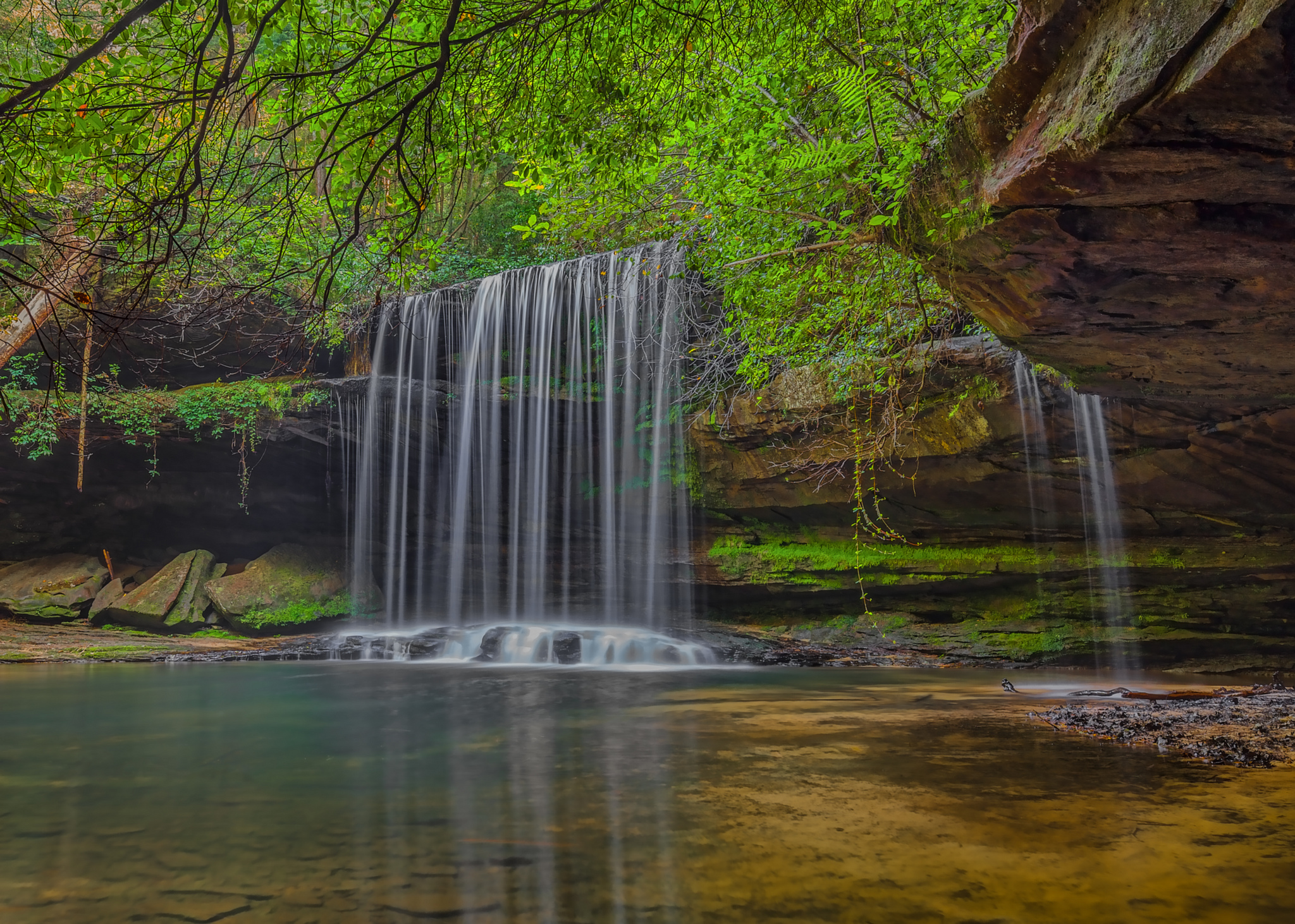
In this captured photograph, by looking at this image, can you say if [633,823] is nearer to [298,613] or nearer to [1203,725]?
[1203,725]

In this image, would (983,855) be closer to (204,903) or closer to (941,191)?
(204,903)

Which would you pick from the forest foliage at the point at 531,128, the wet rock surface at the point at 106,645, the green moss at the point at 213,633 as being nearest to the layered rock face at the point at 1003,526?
the forest foliage at the point at 531,128

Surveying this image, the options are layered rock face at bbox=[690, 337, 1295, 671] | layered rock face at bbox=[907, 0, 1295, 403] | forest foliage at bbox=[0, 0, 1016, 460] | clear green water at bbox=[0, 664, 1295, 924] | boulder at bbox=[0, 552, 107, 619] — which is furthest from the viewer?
boulder at bbox=[0, 552, 107, 619]

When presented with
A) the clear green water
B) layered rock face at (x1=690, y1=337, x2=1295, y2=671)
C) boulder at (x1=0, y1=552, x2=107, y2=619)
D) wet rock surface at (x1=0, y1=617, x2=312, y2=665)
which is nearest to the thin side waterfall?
layered rock face at (x1=690, y1=337, x2=1295, y2=671)

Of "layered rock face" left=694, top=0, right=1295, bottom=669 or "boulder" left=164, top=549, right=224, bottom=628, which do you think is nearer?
"layered rock face" left=694, top=0, right=1295, bottom=669

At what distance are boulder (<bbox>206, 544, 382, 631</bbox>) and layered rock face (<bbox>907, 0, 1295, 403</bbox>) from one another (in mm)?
13517

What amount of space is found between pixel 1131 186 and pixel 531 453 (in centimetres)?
1167

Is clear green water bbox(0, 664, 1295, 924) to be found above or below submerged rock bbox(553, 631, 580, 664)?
above

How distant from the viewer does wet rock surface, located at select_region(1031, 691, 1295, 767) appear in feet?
13.6

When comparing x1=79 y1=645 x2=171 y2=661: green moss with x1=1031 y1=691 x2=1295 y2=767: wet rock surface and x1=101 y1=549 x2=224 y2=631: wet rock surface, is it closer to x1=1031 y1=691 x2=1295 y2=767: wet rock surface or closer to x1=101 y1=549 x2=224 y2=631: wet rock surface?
x1=101 y1=549 x2=224 y2=631: wet rock surface

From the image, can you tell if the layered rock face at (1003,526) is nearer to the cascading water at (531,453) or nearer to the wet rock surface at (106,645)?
the cascading water at (531,453)

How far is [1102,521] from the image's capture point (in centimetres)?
1034

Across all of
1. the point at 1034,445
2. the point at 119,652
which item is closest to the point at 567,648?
the point at 119,652

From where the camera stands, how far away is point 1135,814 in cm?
319
